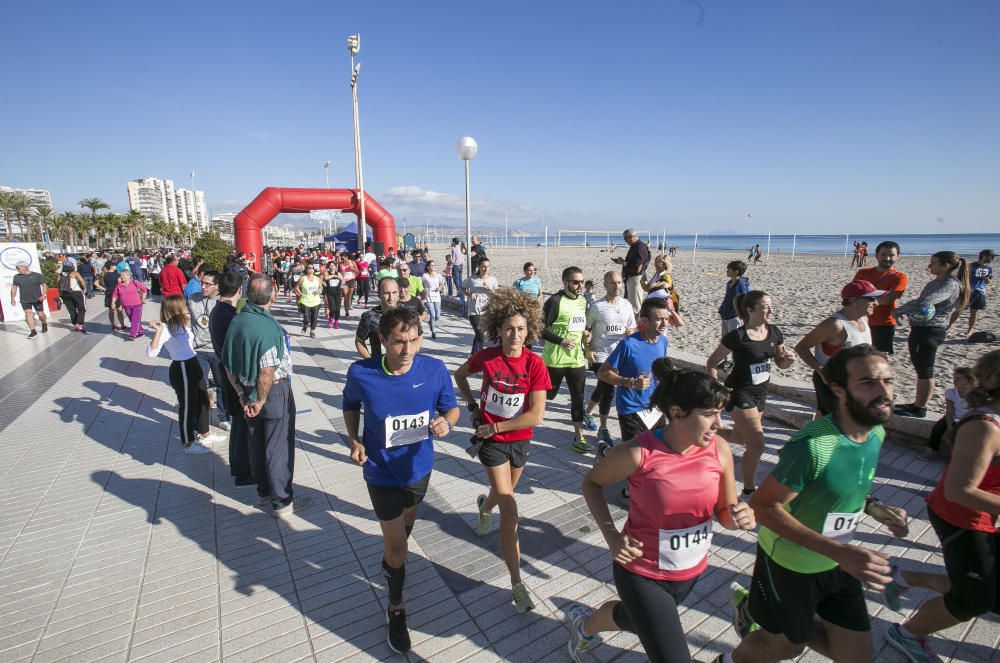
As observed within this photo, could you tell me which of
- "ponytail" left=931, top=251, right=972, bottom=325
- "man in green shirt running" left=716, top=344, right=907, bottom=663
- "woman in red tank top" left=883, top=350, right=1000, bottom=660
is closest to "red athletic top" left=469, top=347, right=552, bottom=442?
"man in green shirt running" left=716, top=344, right=907, bottom=663

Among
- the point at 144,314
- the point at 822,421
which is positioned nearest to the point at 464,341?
the point at 822,421

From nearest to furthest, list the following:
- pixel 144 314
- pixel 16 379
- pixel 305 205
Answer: pixel 16 379 < pixel 144 314 < pixel 305 205

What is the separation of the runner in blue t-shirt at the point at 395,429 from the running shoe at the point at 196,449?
360 cm

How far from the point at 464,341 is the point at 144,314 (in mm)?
10644

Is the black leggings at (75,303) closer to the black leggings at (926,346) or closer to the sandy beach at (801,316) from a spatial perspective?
the sandy beach at (801,316)

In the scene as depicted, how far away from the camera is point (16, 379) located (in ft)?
25.9

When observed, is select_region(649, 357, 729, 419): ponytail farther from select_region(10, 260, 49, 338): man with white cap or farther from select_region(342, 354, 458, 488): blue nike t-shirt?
select_region(10, 260, 49, 338): man with white cap

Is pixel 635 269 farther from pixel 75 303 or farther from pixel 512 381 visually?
pixel 75 303

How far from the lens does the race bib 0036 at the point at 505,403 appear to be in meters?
3.19

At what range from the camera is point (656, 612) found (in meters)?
2.00

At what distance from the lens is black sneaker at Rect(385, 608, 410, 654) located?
8.68ft

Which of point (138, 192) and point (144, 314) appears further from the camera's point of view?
point (138, 192)

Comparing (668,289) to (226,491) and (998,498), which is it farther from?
(226,491)

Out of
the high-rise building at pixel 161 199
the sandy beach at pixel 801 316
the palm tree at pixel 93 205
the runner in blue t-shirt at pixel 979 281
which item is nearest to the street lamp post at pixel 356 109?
the sandy beach at pixel 801 316
